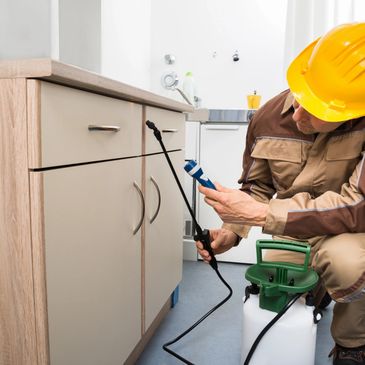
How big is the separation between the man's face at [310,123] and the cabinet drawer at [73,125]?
426mm

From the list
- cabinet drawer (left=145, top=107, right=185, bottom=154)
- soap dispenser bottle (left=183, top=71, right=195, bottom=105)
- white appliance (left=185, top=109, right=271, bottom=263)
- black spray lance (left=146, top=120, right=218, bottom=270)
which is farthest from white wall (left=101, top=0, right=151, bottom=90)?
black spray lance (left=146, top=120, right=218, bottom=270)

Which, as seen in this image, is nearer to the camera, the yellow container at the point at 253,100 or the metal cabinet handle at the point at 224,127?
the metal cabinet handle at the point at 224,127

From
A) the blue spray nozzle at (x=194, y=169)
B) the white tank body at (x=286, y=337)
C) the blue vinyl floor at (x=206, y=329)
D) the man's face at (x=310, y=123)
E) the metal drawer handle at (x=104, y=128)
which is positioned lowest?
the blue vinyl floor at (x=206, y=329)

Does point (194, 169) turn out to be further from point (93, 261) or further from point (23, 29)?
point (23, 29)

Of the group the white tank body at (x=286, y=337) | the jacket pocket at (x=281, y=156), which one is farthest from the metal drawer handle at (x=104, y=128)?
the white tank body at (x=286, y=337)

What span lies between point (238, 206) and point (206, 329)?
2.12ft

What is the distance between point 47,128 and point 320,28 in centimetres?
186

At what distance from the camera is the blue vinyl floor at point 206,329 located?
115 centimetres

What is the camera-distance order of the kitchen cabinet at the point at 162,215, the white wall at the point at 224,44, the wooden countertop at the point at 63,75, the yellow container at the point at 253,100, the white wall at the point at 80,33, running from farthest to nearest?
1. the white wall at the point at 224,44
2. the yellow container at the point at 253,100
3. the white wall at the point at 80,33
4. the kitchen cabinet at the point at 162,215
5. the wooden countertop at the point at 63,75

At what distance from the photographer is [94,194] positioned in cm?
74

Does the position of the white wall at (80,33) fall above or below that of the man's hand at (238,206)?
above

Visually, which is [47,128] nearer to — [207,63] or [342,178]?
[342,178]

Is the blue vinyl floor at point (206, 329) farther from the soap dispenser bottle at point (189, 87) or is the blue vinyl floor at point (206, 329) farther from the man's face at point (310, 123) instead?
the soap dispenser bottle at point (189, 87)

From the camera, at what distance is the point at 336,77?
2.75 feet
